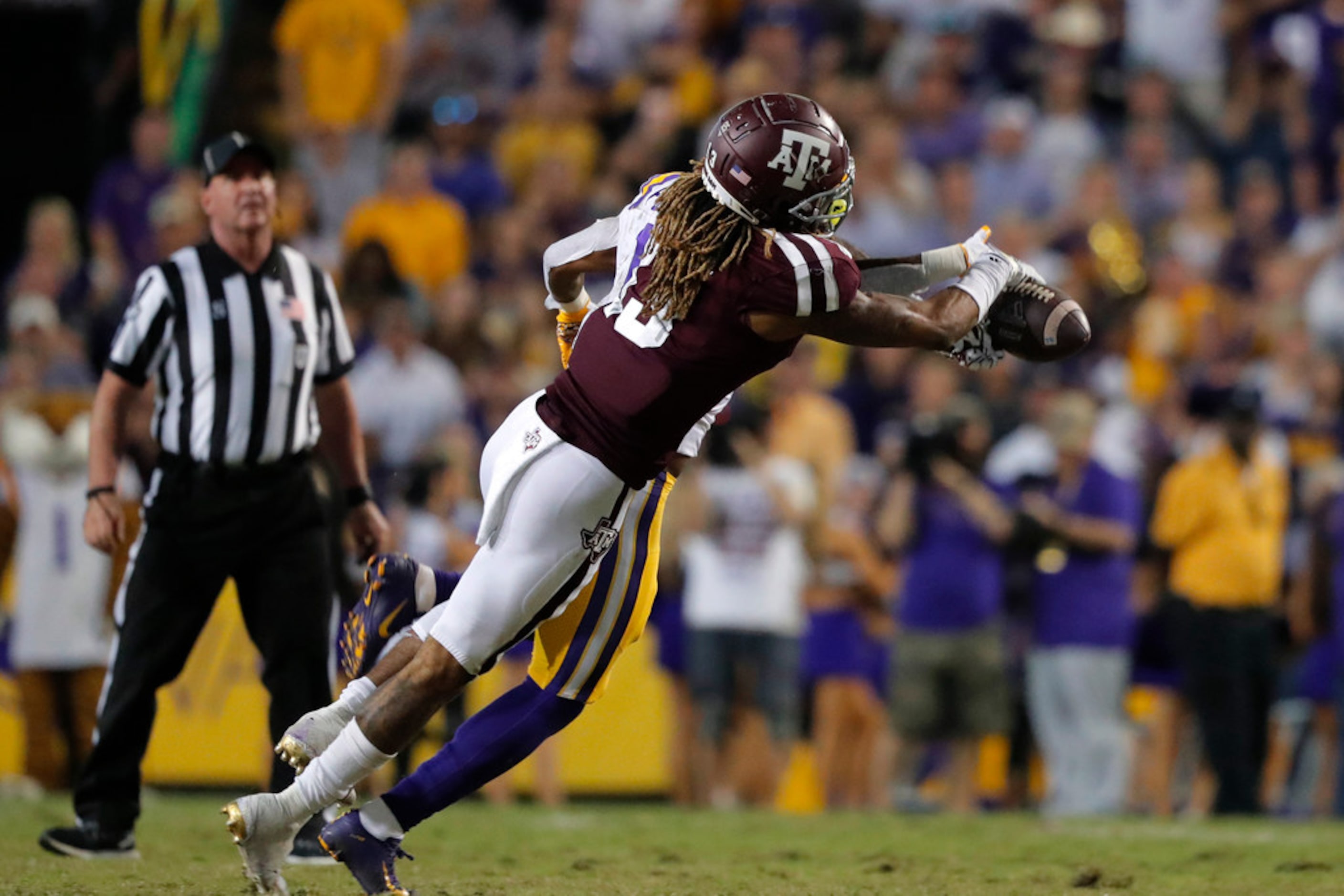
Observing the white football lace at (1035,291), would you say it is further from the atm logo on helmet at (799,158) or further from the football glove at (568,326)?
the football glove at (568,326)

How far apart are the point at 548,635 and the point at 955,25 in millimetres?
8890

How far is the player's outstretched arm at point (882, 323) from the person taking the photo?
4531 mm

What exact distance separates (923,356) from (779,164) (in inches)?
235

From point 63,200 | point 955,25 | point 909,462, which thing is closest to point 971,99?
point 955,25

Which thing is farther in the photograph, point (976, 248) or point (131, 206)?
point (131, 206)

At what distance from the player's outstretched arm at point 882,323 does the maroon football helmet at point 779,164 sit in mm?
272

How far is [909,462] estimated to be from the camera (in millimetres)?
9344

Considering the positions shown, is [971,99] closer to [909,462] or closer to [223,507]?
[909,462]

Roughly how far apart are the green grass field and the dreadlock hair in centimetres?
169

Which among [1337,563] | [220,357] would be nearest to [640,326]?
[220,357]

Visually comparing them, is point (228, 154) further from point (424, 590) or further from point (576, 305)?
point (424, 590)

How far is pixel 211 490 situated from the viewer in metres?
5.83

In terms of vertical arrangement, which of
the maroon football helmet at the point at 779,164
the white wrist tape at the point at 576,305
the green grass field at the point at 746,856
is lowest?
the green grass field at the point at 746,856

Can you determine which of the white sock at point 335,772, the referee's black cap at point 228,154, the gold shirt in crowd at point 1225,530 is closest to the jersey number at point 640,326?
the white sock at point 335,772
